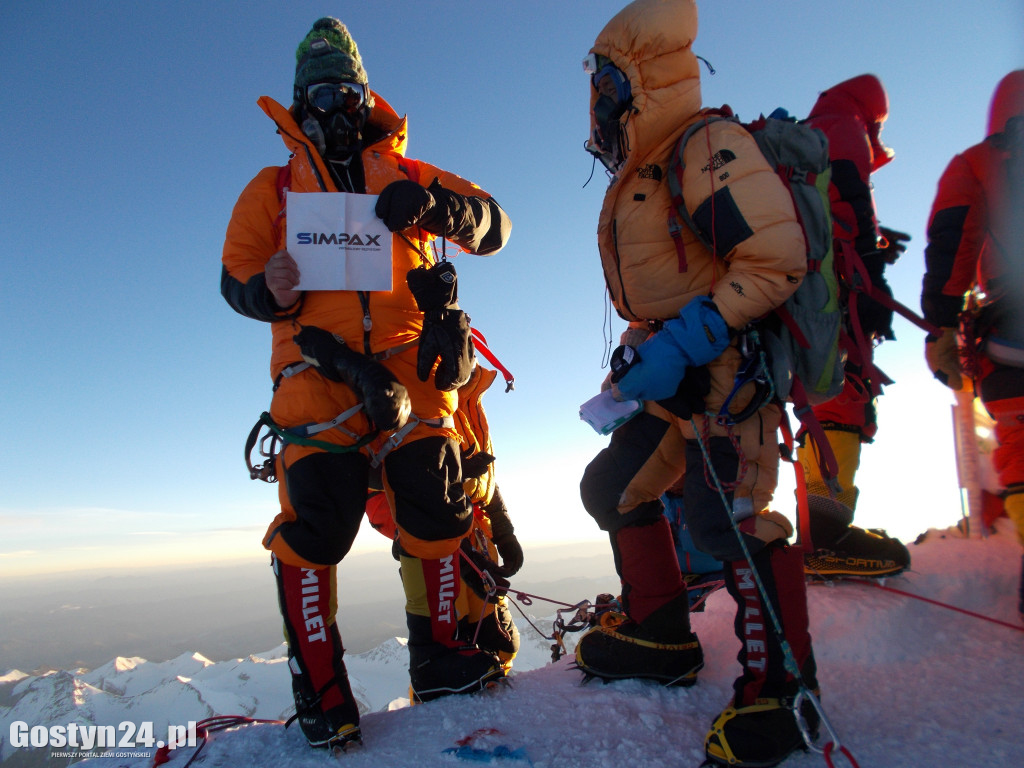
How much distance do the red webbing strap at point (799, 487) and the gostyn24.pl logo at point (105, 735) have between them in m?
2.39

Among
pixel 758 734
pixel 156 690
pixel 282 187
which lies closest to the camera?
pixel 758 734

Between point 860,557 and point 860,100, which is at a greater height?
point 860,100

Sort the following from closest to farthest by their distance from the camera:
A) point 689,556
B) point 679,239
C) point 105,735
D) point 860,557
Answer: point 679,239
point 105,735
point 860,557
point 689,556

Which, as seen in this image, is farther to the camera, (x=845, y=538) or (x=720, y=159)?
(x=845, y=538)

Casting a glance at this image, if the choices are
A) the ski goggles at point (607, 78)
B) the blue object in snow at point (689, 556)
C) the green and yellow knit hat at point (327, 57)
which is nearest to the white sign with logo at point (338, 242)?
the green and yellow knit hat at point (327, 57)

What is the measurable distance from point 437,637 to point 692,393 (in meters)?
1.63

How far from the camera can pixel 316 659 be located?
2104mm

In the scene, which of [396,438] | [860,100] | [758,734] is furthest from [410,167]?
[758,734]

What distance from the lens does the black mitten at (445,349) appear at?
2.35 meters

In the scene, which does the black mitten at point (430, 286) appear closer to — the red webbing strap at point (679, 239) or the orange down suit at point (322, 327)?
the orange down suit at point (322, 327)

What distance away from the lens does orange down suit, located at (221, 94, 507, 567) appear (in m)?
2.25

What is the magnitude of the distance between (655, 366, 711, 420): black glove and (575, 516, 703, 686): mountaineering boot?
66 cm

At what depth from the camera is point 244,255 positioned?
2.48 meters

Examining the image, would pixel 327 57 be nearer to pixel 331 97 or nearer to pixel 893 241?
pixel 331 97
